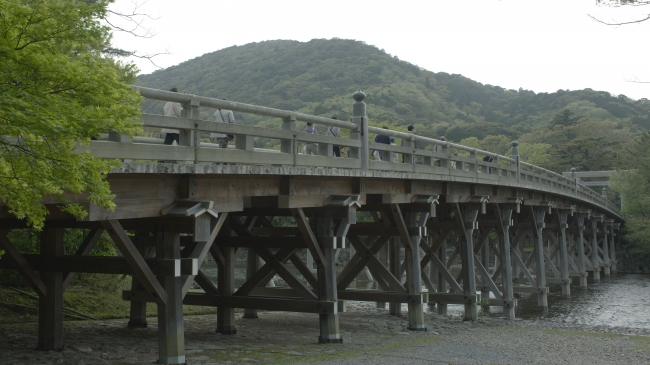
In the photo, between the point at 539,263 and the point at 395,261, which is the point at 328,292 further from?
the point at 539,263

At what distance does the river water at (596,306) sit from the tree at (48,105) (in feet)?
51.9

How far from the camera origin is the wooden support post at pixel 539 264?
2222 cm

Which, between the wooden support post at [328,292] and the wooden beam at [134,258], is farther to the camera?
the wooden support post at [328,292]

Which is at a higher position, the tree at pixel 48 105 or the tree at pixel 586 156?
the tree at pixel 586 156

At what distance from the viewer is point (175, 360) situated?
24.3ft

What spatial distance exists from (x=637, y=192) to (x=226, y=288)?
132 ft

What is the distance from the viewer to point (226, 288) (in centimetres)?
1209

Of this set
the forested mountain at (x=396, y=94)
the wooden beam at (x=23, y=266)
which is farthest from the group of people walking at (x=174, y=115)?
the forested mountain at (x=396, y=94)

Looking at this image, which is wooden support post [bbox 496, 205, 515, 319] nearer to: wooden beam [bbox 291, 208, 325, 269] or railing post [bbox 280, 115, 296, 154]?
wooden beam [bbox 291, 208, 325, 269]

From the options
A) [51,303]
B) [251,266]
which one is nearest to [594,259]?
[251,266]

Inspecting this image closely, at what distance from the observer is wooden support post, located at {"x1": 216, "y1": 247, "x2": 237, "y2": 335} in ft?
39.7

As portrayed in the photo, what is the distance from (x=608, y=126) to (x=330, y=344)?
71.6 meters

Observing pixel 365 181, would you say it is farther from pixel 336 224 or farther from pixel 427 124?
pixel 427 124

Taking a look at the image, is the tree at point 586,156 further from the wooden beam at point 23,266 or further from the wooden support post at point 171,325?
the wooden support post at point 171,325
